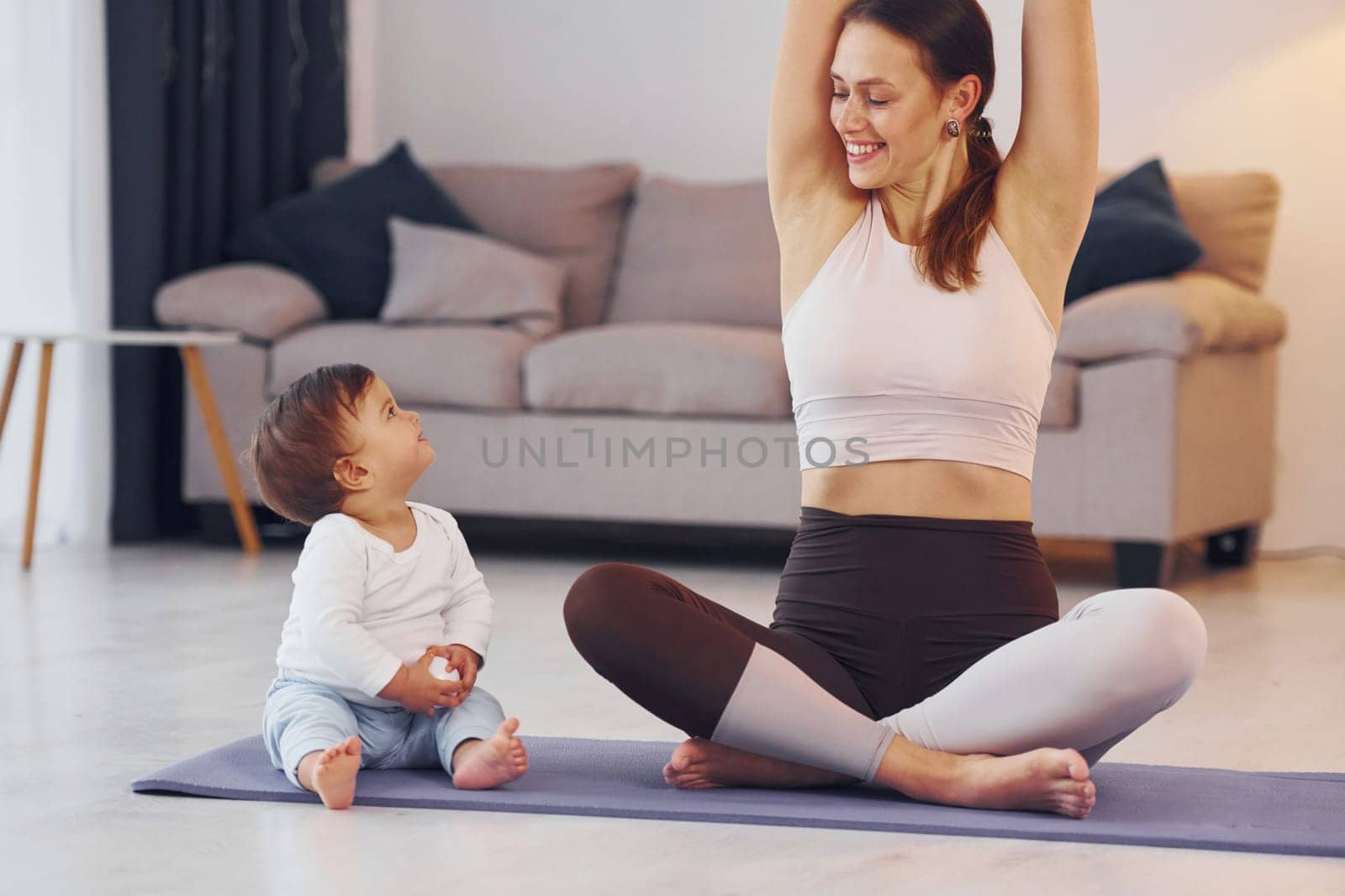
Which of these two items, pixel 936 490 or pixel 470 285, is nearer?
pixel 936 490

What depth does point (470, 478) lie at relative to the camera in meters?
3.88

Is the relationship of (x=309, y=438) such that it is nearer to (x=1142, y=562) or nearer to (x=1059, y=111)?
(x=1059, y=111)

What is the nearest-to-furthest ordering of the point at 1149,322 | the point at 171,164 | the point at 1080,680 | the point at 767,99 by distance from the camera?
the point at 1080,680 < the point at 1149,322 < the point at 171,164 < the point at 767,99

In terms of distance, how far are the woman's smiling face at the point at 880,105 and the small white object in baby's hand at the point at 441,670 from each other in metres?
0.66

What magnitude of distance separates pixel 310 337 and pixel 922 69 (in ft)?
8.28

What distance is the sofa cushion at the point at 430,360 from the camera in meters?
3.82

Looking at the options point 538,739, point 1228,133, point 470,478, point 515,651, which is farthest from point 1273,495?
point 538,739

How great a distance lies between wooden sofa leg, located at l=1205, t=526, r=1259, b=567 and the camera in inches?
159

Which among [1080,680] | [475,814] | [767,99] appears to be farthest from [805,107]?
[767,99]

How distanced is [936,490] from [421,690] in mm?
562

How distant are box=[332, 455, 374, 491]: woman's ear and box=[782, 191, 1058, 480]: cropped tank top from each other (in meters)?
0.47

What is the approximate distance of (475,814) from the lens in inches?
63.6

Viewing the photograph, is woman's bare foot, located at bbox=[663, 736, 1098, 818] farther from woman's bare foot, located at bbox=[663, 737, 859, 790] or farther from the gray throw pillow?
the gray throw pillow

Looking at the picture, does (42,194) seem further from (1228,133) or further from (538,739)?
(1228,133)
